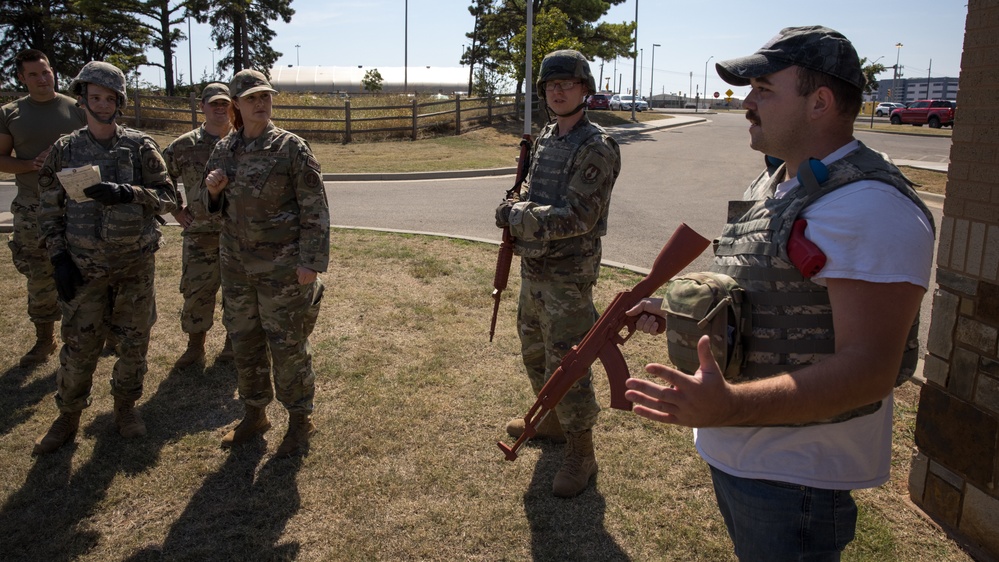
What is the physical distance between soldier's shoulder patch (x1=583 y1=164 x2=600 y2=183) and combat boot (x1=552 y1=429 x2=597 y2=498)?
4.32 ft

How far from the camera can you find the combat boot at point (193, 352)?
518 centimetres

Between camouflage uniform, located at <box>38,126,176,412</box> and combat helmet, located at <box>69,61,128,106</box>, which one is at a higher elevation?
combat helmet, located at <box>69,61,128,106</box>

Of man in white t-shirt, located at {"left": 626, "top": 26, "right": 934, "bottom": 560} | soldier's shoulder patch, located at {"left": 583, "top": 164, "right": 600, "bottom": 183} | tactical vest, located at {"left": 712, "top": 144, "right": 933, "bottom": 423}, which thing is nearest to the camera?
man in white t-shirt, located at {"left": 626, "top": 26, "right": 934, "bottom": 560}

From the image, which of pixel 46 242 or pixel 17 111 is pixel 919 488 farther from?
pixel 17 111

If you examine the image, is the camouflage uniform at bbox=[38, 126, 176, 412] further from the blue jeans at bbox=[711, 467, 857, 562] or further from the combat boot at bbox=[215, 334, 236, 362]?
the blue jeans at bbox=[711, 467, 857, 562]

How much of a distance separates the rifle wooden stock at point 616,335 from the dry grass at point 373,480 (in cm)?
70

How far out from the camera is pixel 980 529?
314 centimetres

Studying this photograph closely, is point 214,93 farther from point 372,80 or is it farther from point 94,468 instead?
point 372,80

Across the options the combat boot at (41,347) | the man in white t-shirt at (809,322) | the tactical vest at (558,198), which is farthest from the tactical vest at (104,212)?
the man in white t-shirt at (809,322)

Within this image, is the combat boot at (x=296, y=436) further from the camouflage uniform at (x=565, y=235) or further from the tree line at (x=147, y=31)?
the tree line at (x=147, y=31)

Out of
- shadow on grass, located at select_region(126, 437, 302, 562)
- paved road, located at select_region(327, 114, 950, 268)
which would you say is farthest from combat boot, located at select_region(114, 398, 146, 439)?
paved road, located at select_region(327, 114, 950, 268)

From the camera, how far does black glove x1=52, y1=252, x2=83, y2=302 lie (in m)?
3.91

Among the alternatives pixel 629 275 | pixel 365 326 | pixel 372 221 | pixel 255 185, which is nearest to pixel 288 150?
pixel 255 185

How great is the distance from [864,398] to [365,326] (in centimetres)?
484
